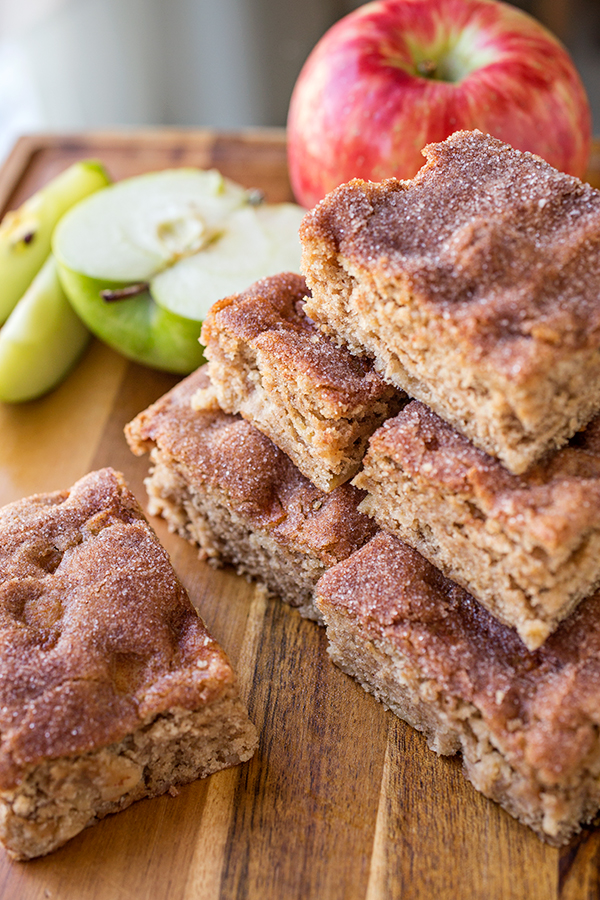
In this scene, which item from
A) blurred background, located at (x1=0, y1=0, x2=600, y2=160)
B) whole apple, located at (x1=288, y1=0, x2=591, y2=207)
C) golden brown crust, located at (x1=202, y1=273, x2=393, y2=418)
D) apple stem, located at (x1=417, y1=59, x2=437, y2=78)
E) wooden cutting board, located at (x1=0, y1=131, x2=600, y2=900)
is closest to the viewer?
wooden cutting board, located at (x1=0, y1=131, x2=600, y2=900)

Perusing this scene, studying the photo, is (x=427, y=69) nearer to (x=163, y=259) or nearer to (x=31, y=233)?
(x=163, y=259)

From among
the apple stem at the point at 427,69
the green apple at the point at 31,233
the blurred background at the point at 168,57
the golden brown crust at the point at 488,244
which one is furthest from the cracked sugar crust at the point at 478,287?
the blurred background at the point at 168,57

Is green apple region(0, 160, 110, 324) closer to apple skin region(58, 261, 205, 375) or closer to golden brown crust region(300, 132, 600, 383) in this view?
apple skin region(58, 261, 205, 375)

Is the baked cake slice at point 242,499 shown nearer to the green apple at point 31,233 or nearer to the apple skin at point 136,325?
the apple skin at point 136,325

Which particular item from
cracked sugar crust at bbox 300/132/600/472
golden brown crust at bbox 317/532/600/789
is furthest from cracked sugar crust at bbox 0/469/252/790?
cracked sugar crust at bbox 300/132/600/472

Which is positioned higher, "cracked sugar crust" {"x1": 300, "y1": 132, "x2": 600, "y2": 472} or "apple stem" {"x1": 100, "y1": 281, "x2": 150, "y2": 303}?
"cracked sugar crust" {"x1": 300, "y1": 132, "x2": 600, "y2": 472}

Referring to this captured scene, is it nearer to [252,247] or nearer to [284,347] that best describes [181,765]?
[284,347]
